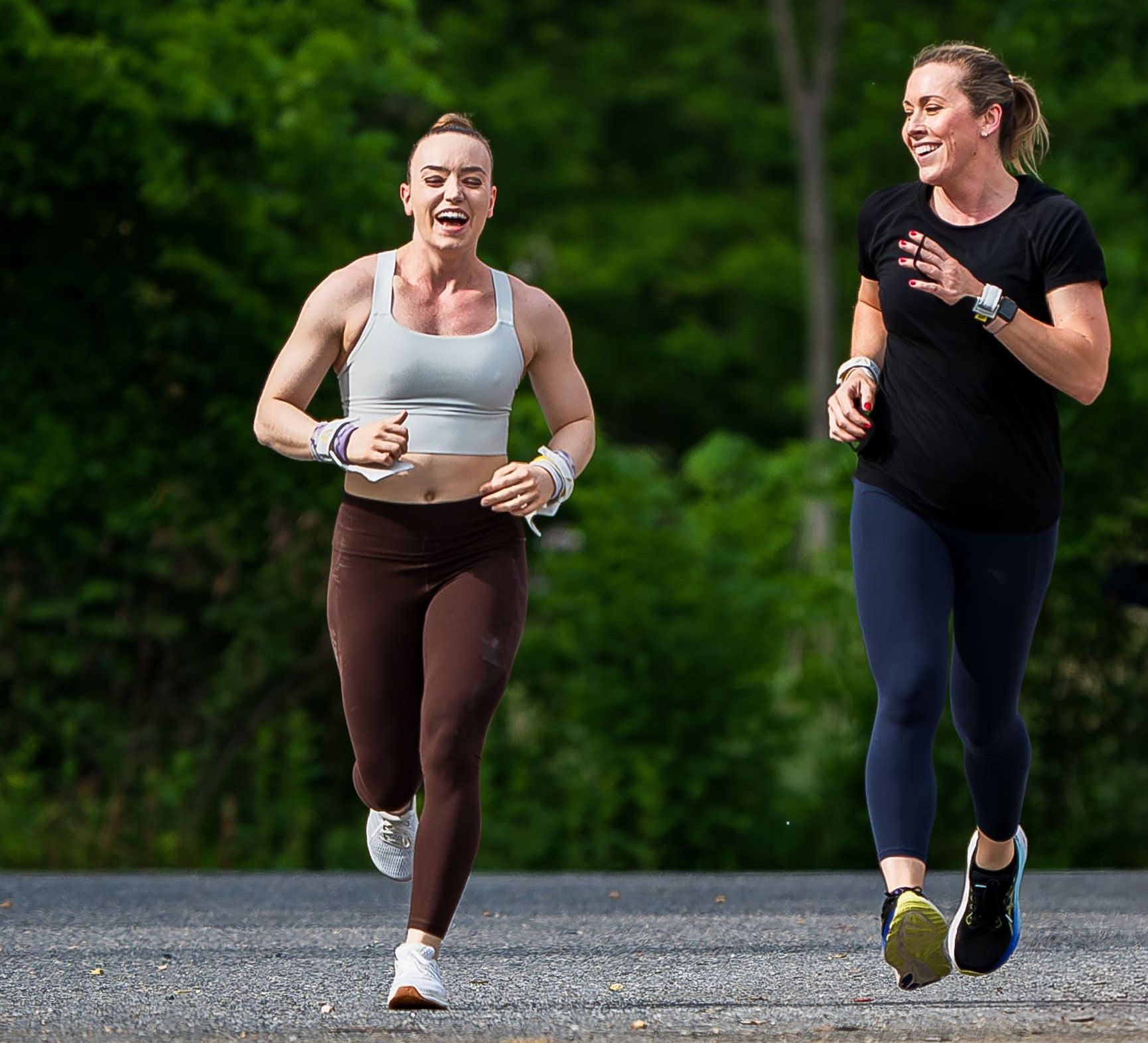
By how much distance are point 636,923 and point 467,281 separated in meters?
2.77

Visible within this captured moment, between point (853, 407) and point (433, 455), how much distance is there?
110 centimetres

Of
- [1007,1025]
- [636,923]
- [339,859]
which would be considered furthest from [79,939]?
[339,859]

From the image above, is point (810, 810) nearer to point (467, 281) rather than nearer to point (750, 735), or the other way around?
point (750, 735)

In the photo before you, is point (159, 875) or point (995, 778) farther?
point (159, 875)

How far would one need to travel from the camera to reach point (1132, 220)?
A: 56.0 ft

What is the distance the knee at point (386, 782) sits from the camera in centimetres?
588

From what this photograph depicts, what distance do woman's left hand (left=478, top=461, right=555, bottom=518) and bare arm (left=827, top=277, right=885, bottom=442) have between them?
2.46 ft

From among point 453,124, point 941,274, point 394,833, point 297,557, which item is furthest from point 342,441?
point 297,557

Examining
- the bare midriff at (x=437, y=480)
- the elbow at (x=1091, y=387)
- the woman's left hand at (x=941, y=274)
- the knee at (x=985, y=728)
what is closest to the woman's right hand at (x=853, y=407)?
the woman's left hand at (x=941, y=274)

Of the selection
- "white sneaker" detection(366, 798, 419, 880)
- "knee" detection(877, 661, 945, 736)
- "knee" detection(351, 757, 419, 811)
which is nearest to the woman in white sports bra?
"knee" detection(351, 757, 419, 811)

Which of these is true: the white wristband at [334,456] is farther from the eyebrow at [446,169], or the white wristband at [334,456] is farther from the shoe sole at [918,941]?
the shoe sole at [918,941]

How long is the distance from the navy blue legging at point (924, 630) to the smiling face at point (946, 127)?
84 centimetres

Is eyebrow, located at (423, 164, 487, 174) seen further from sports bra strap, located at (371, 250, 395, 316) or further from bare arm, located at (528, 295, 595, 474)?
bare arm, located at (528, 295, 595, 474)

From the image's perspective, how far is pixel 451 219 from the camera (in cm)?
561
